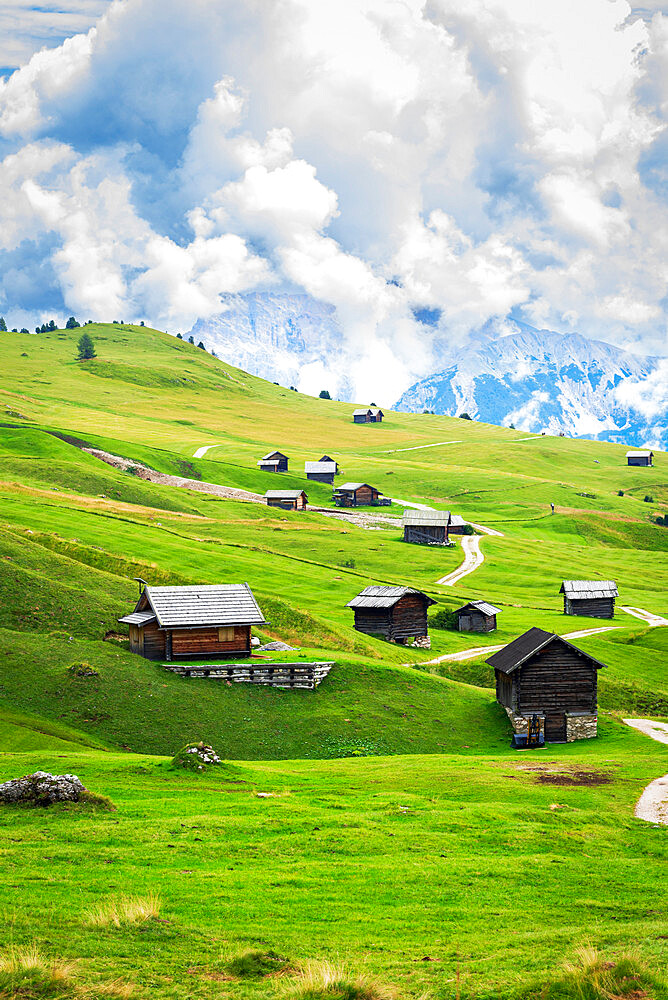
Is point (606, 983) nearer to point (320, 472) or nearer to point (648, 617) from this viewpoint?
point (648, 617)

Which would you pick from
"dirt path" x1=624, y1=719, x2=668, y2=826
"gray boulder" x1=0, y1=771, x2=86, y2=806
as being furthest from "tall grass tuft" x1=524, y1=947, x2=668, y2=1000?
"dirt path" x1=624, y1=719, x2=668, y2=826

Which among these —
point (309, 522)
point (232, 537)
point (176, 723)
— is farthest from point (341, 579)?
point (176, 723)

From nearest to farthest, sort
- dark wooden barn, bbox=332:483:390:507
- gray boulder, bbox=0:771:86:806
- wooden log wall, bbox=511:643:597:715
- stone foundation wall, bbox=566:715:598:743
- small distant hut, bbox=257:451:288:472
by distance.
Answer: gray boulder, bbox=0:771:86:806, wooden log wall, bbox=511:643:597:715, stone foundation wall, bbox=566:715:598:743, dark wooden barn, bbox=332:483:390:507, small distant hut, bbox=257:451:288:472

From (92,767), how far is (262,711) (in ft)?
61.7

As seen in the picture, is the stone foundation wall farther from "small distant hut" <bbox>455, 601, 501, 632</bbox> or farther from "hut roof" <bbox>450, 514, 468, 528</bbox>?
"hut roof" <bbox>450, 514, 468, 528</bbox>

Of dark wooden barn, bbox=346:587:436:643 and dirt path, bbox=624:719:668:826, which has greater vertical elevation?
dark wooden barn, bbox=346:587:436:643

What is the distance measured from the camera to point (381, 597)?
7875 cm

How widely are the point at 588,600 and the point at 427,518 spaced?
4271 cm

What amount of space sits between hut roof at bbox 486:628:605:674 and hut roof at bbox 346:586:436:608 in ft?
65.6

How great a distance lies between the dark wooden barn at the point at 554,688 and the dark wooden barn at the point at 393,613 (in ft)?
77.0

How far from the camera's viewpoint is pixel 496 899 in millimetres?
19609

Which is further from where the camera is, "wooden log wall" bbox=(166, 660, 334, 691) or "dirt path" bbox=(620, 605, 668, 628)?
"dirt path" bbox=(620, 605, 668, 628)

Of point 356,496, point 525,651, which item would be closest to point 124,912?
point 525,651

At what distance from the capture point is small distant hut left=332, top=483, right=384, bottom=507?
169 m
